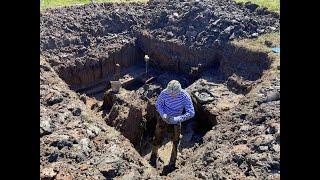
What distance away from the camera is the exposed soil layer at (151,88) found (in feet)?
22.8

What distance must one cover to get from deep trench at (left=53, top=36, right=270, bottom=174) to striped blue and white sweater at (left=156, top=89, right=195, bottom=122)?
2547mm

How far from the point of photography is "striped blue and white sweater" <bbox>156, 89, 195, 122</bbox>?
7.30m

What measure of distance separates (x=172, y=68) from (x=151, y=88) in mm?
1418

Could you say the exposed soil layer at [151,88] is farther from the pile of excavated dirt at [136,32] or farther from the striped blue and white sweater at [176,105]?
the striped blue and white sweater at [176,105]

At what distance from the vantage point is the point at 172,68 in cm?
1355

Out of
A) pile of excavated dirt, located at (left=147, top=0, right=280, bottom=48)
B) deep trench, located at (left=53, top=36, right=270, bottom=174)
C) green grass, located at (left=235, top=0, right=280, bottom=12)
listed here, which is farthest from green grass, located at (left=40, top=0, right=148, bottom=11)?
green grass, located at (left=235, top=0, right=280, bottom=12)

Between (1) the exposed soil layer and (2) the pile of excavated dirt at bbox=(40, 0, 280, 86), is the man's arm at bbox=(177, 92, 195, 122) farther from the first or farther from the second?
(2) the pile of excavated dirt at bbox=(40, 0, 280, 86)

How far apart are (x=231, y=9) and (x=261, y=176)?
9.18 metres

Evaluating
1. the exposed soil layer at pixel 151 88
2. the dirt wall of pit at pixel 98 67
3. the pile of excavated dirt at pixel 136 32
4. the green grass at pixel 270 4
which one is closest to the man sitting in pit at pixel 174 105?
the exposed soil layer at pixel 151 88

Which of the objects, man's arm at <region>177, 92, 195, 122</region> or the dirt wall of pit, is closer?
man's arm at <region>177, 92, 195, 122</region>

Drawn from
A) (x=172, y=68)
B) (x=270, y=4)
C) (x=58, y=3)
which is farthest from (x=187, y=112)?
(x=58, y=3)
